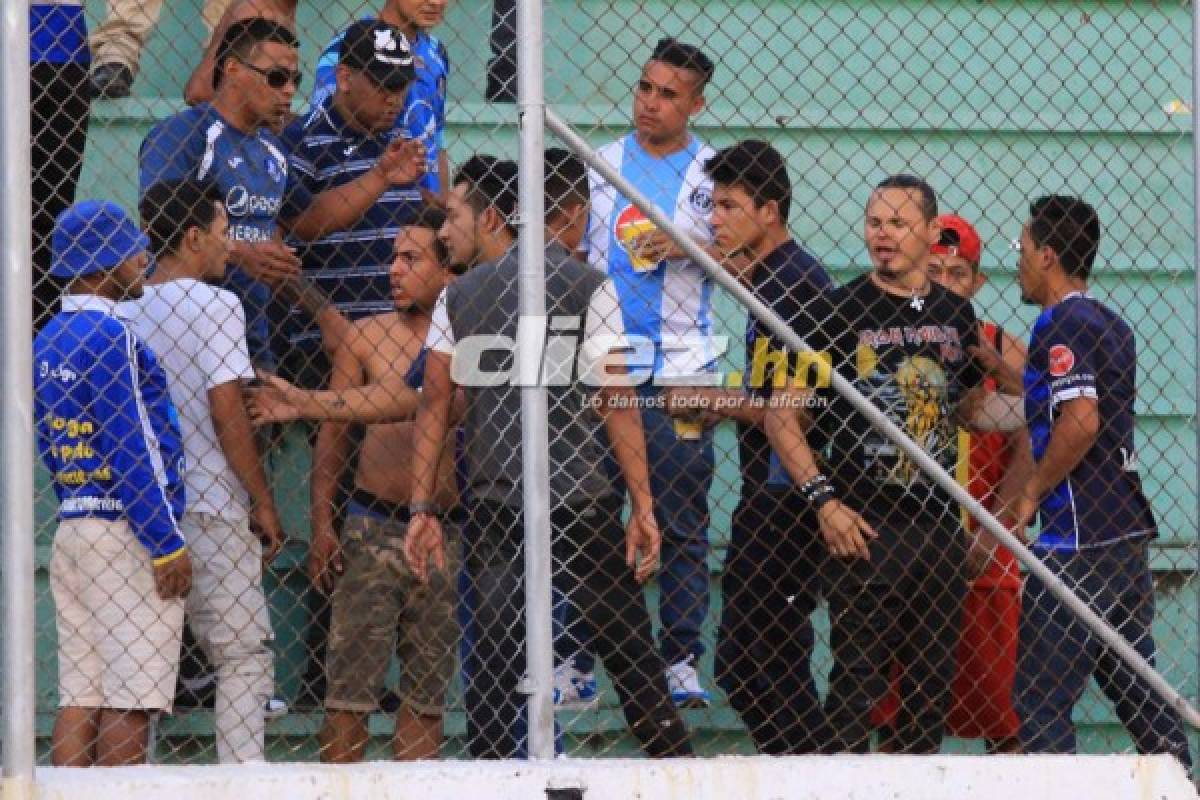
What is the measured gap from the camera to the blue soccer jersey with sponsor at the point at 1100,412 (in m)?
5.46

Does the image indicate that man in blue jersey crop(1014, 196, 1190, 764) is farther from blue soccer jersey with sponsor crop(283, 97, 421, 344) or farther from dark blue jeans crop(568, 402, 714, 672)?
blue soccer jersey with sponsor crop(283, 97, 421, 344)

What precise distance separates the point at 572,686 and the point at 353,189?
1.62m

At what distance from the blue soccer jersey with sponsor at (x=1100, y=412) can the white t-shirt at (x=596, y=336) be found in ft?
3.92

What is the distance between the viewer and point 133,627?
525 cm

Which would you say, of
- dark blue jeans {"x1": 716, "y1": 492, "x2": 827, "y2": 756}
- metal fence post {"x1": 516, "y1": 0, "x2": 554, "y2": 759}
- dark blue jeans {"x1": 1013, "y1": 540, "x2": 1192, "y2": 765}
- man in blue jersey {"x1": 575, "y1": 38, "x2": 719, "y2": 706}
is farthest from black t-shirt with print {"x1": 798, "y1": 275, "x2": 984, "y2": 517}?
metal fence post {"x1": 516, "y1": 0, "x2": 554, "y2": 759}

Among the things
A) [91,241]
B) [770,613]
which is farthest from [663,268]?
[91,241]

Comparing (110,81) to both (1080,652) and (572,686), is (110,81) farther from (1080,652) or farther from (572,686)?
(1080,652)

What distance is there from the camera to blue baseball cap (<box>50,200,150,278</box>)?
532 centimetres

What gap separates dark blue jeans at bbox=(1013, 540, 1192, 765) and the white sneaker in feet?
3.06

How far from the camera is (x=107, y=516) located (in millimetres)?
5230

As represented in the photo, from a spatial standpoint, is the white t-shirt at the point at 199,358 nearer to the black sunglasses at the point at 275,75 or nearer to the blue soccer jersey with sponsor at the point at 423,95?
the black sunglasses at the point at 275,75

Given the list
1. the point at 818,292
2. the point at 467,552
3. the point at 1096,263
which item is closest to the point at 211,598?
the point at 467,552

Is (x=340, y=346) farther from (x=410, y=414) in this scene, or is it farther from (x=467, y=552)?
(x=467, y=552)

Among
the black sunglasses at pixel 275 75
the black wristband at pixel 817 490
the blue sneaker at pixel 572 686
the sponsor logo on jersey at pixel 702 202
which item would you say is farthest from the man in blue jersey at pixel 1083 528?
the black sunglasses at pixel 275 75
